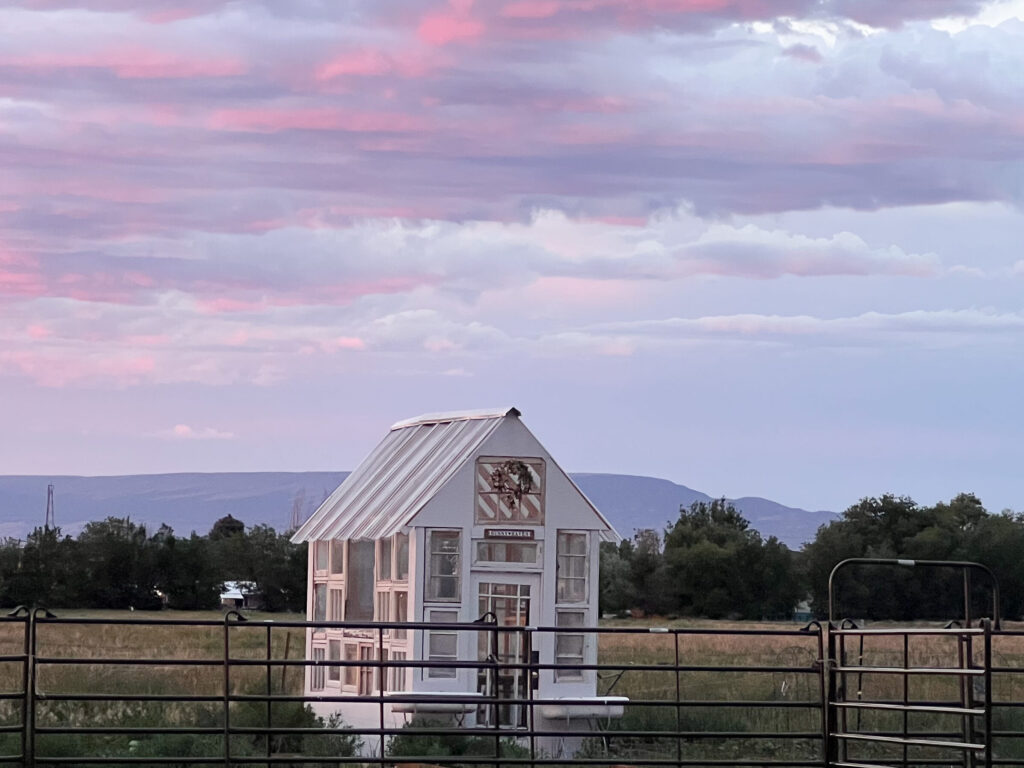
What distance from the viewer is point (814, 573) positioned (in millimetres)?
67875

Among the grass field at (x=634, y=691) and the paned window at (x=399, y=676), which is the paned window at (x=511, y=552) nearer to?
the paned window at (x=399, y=676)

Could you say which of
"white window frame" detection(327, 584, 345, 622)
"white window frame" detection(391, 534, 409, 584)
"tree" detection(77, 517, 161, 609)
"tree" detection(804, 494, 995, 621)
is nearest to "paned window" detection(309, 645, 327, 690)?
"white window frame" detection(327, 584, 345, 622)

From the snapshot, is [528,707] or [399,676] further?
[399,676]

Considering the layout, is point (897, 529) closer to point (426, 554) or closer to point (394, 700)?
point (426, 554)

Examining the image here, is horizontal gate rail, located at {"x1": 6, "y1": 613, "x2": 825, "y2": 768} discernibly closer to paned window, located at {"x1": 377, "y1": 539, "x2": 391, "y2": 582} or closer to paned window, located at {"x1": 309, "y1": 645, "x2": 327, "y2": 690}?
paned window, located at {"x1": 309, "y1": 645, "x2": 327, "y2": 690}

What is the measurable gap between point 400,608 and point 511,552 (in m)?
1.40

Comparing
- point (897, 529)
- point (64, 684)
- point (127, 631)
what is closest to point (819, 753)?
point (64, 684)

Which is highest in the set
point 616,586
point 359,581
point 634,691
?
point 359,581

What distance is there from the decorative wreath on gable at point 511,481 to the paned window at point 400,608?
1557mm

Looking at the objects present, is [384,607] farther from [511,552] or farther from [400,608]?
[511,552]

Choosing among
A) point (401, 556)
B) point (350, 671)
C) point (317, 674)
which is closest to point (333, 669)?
point (317, 674)

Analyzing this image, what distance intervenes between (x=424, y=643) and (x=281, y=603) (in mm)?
49625

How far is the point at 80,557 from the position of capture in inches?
2537

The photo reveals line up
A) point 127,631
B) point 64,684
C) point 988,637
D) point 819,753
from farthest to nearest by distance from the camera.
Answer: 1. point 127,631
2. point 64,684
3. point 819,753
4. point 988,637
